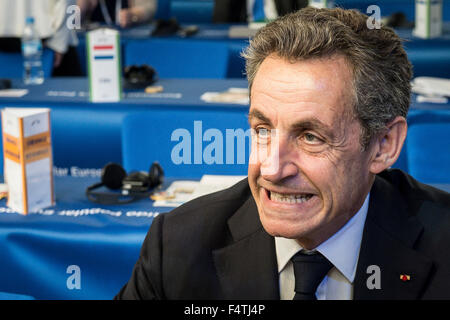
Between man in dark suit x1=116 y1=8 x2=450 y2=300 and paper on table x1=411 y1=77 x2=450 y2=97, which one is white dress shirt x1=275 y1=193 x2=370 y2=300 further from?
paper on table x1=411 y1=77 x2=450 y2=97

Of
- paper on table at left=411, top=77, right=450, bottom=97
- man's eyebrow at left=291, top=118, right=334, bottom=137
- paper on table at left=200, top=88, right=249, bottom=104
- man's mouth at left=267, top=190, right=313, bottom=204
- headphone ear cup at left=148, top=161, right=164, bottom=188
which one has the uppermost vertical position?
man's eyebrow at left=291, top=118, right=334, bottom=137

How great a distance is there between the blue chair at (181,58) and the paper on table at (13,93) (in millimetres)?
816

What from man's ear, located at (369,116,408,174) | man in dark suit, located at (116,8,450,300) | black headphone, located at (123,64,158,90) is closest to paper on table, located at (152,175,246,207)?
man in dark suit, located at (116,8,450,300)

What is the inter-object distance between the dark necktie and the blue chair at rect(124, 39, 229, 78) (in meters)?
2.71

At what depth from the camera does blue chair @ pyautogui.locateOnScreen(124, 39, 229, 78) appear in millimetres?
3875

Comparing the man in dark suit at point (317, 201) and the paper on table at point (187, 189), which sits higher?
the man in dark suit at point (317, 201)

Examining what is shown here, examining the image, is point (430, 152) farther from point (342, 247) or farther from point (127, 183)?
point (342, 247)

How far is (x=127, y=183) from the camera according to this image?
80.7 inches

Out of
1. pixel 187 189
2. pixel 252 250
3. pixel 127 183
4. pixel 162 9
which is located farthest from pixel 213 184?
pixel 162 9

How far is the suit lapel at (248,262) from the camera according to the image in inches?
48.0

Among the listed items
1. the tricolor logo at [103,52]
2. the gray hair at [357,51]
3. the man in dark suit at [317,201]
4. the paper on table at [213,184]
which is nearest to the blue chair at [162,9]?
the tricolor logo at [103,52]

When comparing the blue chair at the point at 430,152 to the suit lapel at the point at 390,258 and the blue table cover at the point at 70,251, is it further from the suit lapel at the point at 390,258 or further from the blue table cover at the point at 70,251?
the suit lapel at the point at 390,258

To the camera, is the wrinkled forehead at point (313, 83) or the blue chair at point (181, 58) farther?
the blue chair at point (181, 58)
